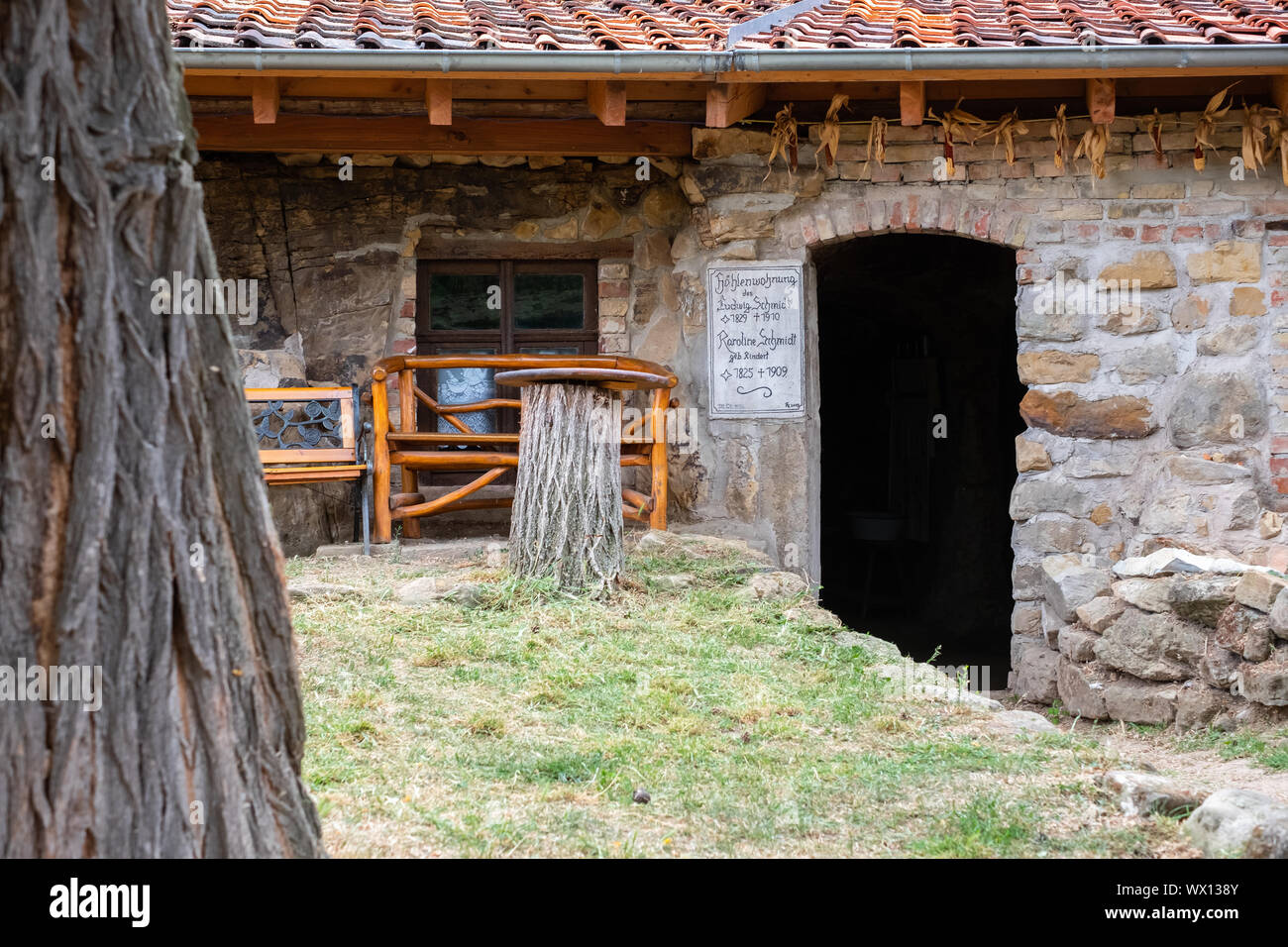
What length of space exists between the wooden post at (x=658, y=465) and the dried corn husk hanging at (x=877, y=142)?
1506 millimetres

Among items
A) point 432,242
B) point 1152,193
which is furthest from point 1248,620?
point 432,242

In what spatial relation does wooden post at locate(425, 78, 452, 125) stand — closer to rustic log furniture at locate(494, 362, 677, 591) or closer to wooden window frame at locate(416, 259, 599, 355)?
wooden window frame at locate(416, 259, 599, 355)

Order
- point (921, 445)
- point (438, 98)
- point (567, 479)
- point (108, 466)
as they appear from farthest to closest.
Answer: point (921, 445), point (438, 98), point (567, 479), point (108, 466)

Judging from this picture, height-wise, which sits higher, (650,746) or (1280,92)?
(1280,92)

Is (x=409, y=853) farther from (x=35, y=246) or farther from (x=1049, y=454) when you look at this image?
(x=1049, y=454)

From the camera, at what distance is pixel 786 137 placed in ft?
19.3

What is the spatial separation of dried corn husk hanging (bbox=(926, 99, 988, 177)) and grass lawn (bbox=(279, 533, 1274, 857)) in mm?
2538

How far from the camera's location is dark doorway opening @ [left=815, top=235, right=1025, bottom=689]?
8.58 metres

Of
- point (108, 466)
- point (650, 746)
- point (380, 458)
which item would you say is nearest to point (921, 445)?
point (380, 458)

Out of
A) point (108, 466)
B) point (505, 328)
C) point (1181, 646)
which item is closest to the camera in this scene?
point (108, 466)

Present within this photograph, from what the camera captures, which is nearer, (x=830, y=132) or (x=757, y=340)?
(x=830, y=132)

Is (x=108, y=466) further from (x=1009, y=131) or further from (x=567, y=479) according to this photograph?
(x=1009, y=131)

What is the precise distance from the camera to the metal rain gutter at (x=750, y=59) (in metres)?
5.12

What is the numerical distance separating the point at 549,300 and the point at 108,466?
5.32 metres
